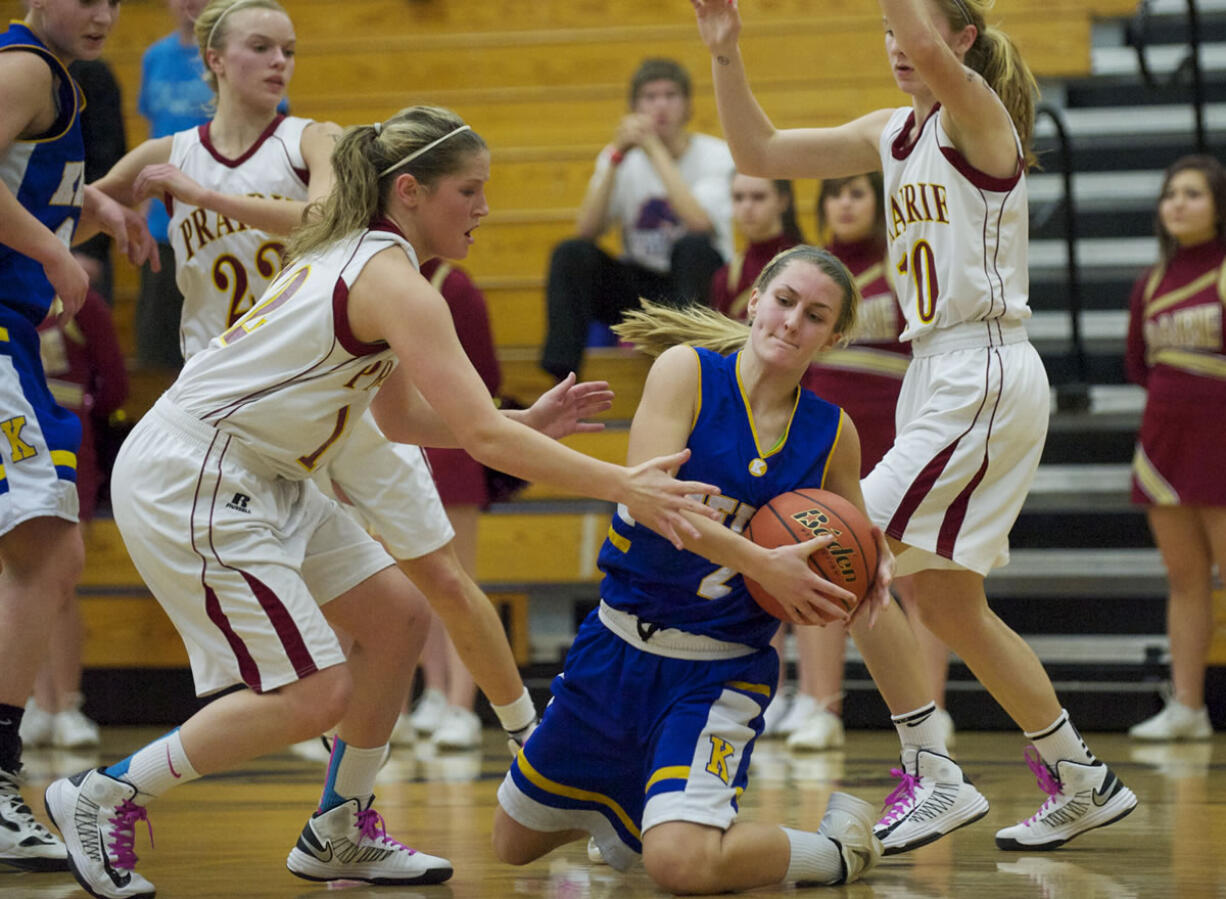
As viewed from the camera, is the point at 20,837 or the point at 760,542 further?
→ the point at 20,837

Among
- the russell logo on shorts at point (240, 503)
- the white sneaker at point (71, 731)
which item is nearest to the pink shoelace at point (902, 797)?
the russell logo on shorts at point (240, 503)

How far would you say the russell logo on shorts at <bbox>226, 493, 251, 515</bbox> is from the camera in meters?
2.89

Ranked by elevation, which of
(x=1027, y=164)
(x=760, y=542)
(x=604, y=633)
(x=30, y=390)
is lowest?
(x=604, y=633)

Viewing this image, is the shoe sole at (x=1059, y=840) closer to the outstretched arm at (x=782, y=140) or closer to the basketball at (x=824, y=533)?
the basketball at (x=824, y=533)

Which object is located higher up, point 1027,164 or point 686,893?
point 1027,164

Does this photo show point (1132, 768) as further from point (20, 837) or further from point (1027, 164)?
point (20, 837)

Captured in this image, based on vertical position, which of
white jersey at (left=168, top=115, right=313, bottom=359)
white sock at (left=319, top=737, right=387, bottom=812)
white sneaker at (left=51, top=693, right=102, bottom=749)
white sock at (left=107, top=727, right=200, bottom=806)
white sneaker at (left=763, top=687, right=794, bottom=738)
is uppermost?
white jersey at (left=168, top=115, right=313, bottom=359)

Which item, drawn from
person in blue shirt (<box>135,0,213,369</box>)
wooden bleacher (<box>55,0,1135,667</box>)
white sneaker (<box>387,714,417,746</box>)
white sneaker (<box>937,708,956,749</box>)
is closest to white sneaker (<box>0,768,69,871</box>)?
white sneaker (<box>387,714,417,746</box>)

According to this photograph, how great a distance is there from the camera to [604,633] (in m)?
3.21

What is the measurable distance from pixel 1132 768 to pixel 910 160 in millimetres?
2172

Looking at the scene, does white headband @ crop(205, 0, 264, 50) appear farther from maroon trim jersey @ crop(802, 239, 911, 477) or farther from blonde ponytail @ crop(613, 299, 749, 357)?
maroon trim jersey @ crop(802, 239, 911, 477)

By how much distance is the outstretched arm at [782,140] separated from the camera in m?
3.68

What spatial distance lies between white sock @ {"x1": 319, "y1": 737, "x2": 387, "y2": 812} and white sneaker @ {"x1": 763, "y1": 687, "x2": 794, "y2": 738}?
270cm

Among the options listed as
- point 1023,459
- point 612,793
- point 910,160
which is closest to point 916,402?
point 1023,459
